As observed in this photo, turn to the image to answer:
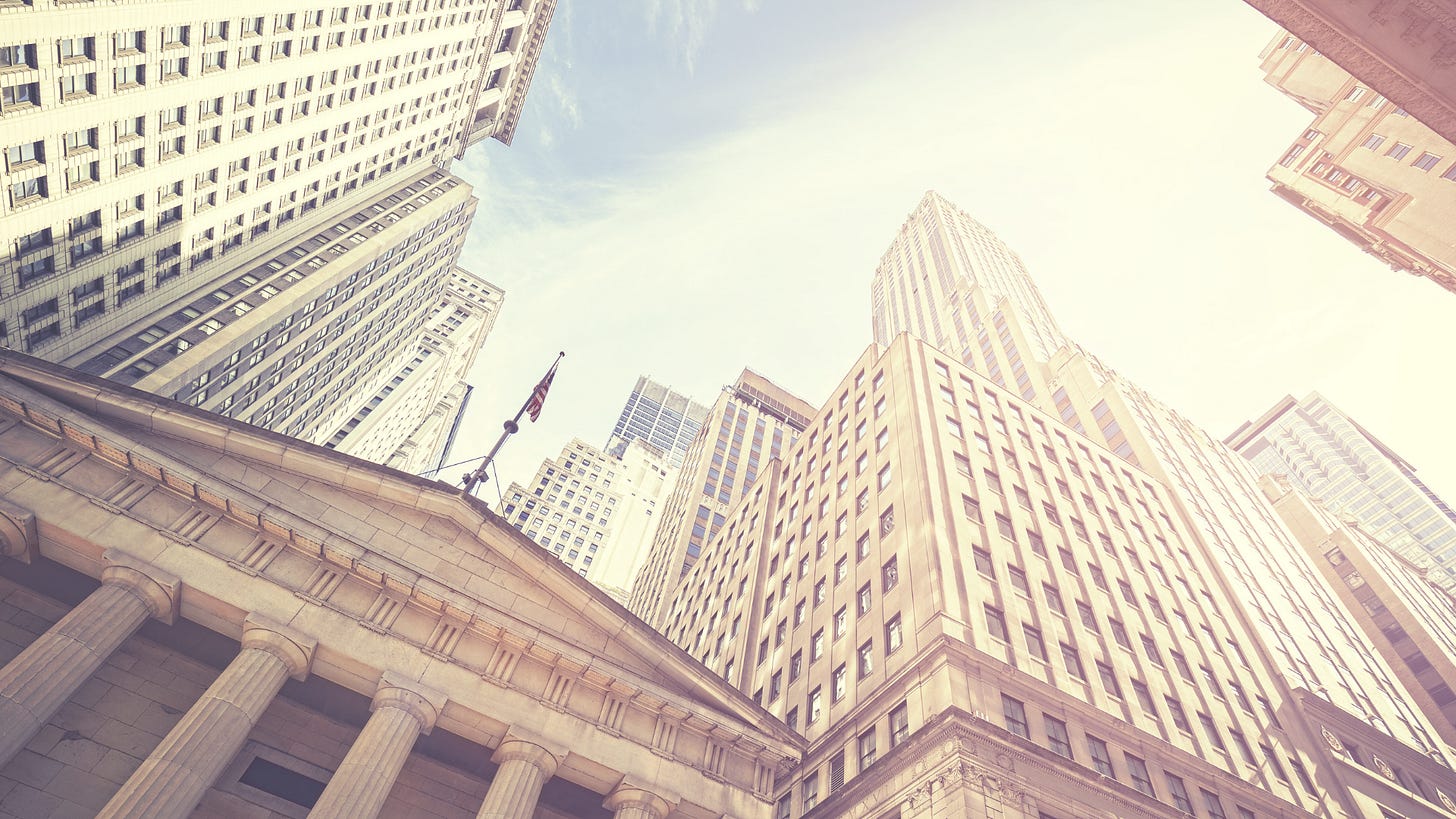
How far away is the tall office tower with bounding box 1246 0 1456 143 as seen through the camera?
2158 centimetres

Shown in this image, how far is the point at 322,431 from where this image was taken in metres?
85.1

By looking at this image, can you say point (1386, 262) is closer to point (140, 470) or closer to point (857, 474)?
point (857, 474)

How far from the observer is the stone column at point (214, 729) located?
15.7 metres

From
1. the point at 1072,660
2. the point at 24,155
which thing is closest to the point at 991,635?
the point at 1072,660

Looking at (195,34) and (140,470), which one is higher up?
(195,34)

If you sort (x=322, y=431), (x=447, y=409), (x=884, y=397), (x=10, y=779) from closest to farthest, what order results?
(x=10, y=779), (x=884, y=397), (x=322, y=431), (x=447, y=409)

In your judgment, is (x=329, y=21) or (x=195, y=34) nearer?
(x=195, y=34)

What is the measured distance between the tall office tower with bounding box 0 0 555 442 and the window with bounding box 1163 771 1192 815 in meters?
59.3

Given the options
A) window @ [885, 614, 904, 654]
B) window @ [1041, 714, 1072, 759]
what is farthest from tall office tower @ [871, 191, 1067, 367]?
window @ [1041, 714, 1072, 759]

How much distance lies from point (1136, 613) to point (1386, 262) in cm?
3809

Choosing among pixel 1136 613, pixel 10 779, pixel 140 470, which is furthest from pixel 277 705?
pixel 1136 613

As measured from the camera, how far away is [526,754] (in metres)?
20.4

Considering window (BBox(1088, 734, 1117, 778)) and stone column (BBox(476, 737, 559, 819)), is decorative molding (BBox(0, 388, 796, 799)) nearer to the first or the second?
stone column (BBox(476, 737, 559, 819))

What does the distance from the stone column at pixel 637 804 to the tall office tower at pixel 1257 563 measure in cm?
3512
